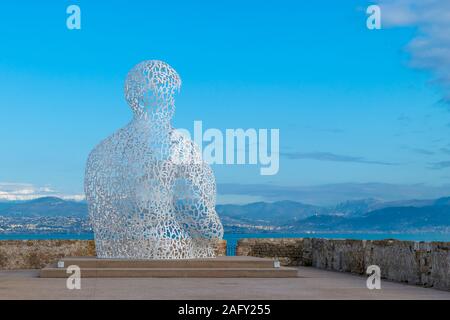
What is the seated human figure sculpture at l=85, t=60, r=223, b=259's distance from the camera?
15.5m

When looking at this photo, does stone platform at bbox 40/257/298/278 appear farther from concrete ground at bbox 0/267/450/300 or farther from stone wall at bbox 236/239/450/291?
stone wall at bbox 236/239/450/291

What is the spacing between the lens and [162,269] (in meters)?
15.3

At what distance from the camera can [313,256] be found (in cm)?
2122

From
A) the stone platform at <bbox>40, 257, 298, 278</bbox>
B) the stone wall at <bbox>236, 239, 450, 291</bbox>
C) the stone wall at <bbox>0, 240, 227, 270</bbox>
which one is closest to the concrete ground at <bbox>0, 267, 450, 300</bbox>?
the stone wall at <bbox>236, 239, 450, 291</bbox>

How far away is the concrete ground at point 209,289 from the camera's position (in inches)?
459

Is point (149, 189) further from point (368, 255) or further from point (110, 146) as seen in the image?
point (368, 255)

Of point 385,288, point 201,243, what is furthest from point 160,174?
point 385,288

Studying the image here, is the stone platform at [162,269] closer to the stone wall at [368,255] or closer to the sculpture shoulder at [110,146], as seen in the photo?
the stone wall at [368,255]

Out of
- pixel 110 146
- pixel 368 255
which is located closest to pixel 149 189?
pixel 110 146

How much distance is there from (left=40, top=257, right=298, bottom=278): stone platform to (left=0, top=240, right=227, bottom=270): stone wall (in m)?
3.99

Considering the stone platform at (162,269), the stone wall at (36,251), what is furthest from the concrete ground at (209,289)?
the stone wall at (36,251)

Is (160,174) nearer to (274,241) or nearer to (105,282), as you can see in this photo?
(105,282)

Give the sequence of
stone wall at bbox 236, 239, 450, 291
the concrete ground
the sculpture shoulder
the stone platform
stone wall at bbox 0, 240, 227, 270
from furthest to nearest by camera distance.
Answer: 1. stone wall at bbox 0, 240, 227, 270
2. the sculpture shoulder
3. the stone platform
4. stone wall at bbox 236, 239, 450, 291
5. the concrete ground
